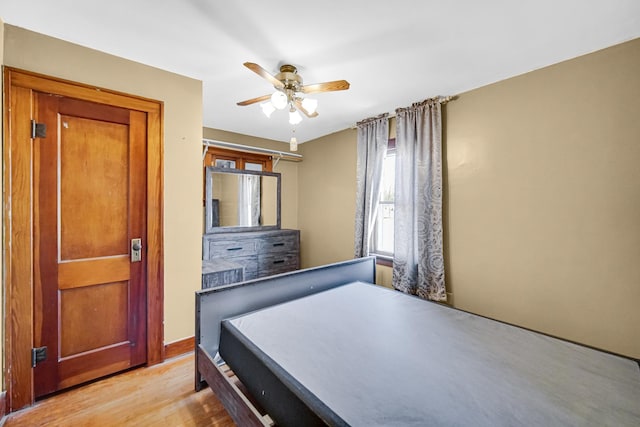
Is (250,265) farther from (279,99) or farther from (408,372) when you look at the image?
(408,372)

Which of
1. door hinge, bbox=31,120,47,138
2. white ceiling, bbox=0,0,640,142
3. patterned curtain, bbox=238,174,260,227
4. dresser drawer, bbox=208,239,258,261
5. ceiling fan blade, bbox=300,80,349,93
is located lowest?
dresser drawer, bbox=208,239,258,261

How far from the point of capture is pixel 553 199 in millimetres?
2059

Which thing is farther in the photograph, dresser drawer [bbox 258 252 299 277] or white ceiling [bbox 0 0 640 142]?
dresser drawer [bbox 258 252 299 277]

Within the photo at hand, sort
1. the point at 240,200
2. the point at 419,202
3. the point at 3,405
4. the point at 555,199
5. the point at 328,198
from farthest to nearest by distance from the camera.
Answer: the point at 328,198 < the point at 240,200 < the point at 419,202 < the point at 555,199 < the point at 3,405

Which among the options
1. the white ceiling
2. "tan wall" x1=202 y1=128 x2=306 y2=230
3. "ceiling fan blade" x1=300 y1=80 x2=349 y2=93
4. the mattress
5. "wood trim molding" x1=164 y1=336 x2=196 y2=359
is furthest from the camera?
"tan wall" x1=202 y1=128 x2=306 y2=230

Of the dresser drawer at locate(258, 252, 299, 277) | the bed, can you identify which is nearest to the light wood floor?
the bed

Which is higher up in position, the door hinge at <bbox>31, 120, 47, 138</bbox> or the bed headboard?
the door hinge at <bbox>31, 120, 47, 138</bbox>

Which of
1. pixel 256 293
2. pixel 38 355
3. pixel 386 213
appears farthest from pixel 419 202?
pixel 38 355

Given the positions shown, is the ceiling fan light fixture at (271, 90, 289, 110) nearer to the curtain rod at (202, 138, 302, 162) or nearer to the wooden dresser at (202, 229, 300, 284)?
the curtain rod at (202, 138, 302, 162)

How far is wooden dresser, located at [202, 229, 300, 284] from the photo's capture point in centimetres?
346

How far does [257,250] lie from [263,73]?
8.41 ft

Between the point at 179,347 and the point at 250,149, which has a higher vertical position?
the point at 250,149

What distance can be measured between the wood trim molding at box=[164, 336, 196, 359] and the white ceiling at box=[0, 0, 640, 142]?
7.20 ft

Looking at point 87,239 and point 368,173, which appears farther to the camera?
point 368,173
